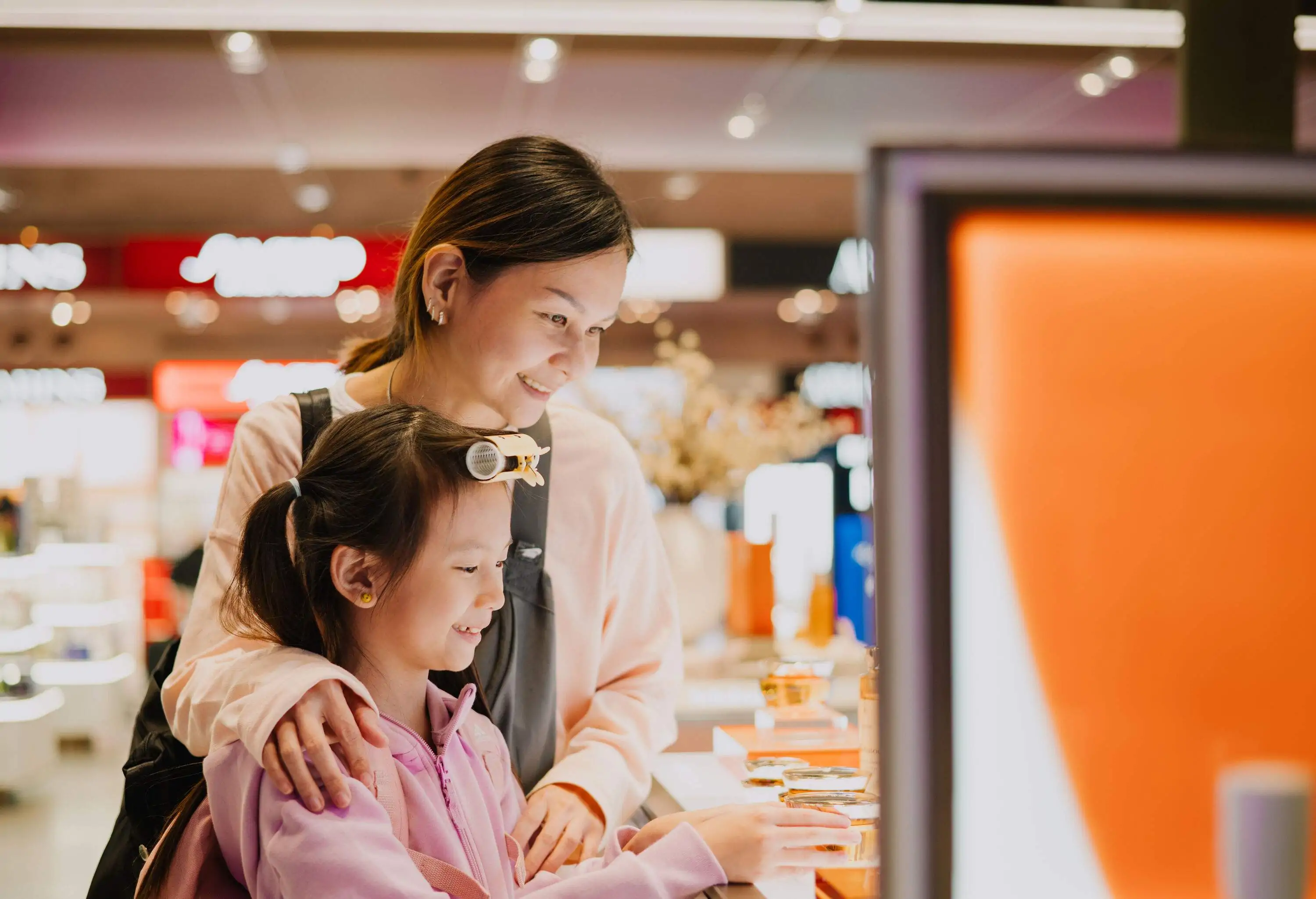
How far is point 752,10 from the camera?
3.44 meters

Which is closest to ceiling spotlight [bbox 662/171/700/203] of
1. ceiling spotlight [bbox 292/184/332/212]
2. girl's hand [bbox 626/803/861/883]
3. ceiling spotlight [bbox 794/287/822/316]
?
ceiling spotlight [bbox 794/287/822/316]

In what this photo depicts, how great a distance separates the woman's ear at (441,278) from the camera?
152 cm

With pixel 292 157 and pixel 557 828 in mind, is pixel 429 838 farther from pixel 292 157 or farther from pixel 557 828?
pixel 292 157

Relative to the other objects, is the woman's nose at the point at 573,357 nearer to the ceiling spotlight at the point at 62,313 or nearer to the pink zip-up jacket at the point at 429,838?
the pink zip-up jacket at the point at 429,838

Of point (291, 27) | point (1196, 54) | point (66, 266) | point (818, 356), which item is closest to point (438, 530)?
point (1196, 54)

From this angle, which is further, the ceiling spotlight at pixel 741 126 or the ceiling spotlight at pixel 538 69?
the ceiling spotlight at pixel 741 126

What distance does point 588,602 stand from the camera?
5.37 ft

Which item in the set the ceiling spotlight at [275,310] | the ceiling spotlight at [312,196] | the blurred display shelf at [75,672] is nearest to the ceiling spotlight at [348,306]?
the ceiling spotlight at [275,310]

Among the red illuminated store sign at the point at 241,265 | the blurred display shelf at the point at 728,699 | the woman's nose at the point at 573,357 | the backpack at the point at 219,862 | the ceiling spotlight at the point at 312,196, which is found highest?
the ceiling spotlight at the point at 312,196

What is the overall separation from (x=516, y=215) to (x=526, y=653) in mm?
539

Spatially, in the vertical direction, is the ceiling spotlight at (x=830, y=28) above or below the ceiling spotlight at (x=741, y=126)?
below

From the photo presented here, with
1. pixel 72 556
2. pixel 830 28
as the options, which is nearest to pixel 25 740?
pixel 72 556

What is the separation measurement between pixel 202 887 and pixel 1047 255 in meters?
0.94

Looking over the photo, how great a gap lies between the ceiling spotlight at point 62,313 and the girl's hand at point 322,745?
33.2 feet
